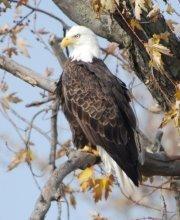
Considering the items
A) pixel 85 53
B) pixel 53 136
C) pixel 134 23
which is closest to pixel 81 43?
pixel 85 53

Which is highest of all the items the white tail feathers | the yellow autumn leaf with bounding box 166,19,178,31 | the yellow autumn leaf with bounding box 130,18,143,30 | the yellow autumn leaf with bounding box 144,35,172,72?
the yellow autumn leaf with bounding box 144,35,172,72

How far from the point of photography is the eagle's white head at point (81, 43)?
5.45m

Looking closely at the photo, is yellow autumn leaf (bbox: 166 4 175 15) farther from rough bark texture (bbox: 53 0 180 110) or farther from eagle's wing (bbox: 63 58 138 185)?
eagle's wing (bbox: 63 58 138 185)

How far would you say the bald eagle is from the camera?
482cm

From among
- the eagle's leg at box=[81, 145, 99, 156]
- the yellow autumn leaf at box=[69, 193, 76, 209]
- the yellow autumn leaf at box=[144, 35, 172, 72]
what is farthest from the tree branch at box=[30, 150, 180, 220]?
the yellow autumn leaf at box=[144, 35, 172, 72]

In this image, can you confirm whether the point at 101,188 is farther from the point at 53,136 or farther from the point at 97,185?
the point at 53,136

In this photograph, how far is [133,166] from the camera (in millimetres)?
4586

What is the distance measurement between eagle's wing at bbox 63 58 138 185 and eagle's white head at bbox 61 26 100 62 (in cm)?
30

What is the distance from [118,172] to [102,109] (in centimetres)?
42

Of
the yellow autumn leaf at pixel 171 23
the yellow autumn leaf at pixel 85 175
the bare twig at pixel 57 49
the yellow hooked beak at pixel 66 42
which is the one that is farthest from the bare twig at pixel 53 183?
the yellow hooked beak at pixel 66 42

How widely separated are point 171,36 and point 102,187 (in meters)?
1.04

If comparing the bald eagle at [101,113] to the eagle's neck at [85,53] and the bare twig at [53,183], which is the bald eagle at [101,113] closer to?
the eagle's neck at [85,53]

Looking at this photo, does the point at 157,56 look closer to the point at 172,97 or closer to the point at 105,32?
the point at 172,97

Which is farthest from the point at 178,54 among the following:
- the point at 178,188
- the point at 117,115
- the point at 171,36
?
the point at 178,188
